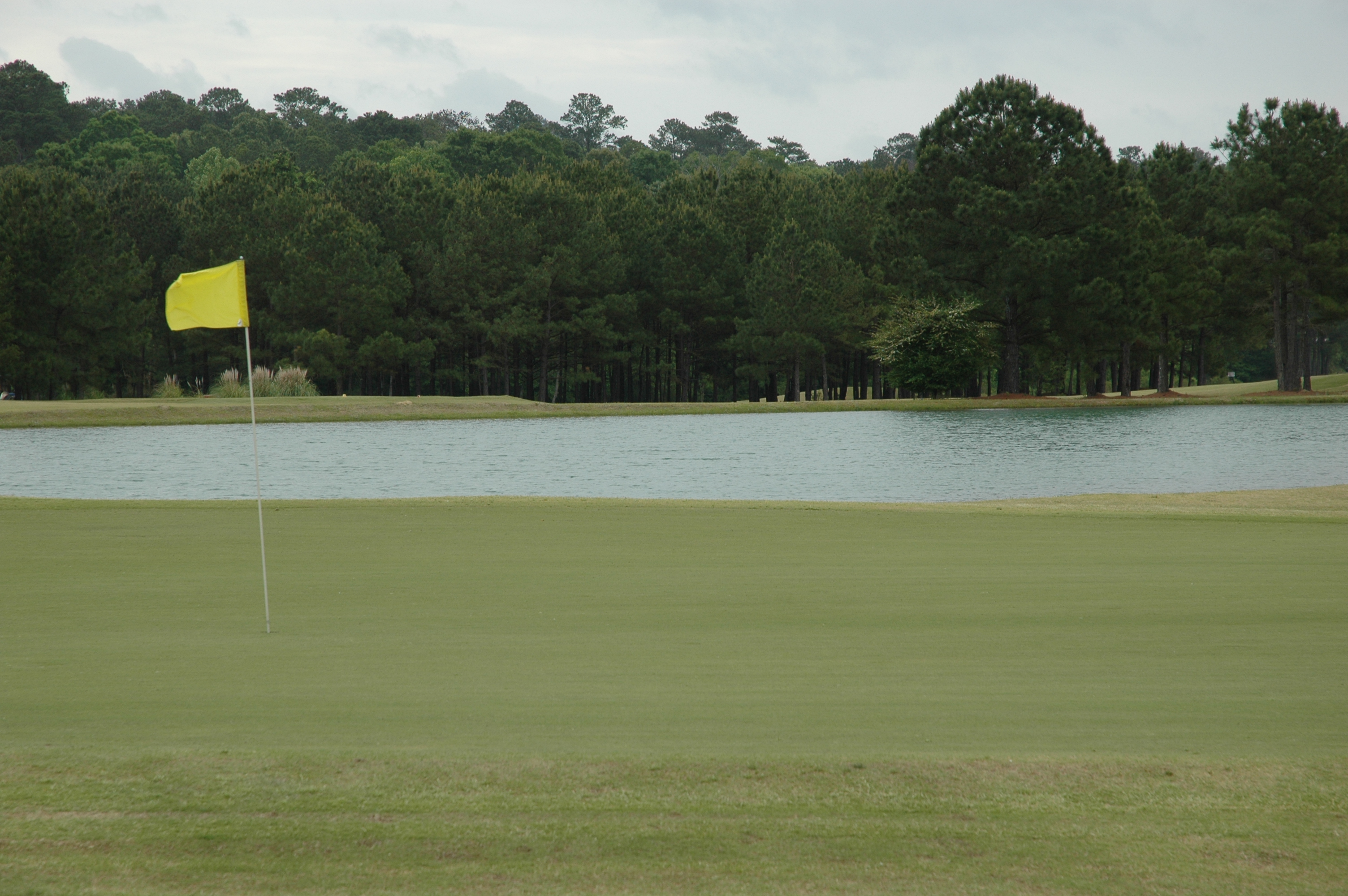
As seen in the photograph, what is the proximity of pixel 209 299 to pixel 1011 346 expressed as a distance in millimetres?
54728

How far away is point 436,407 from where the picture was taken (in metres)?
49.0

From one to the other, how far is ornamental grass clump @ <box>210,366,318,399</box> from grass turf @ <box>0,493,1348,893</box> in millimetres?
41023

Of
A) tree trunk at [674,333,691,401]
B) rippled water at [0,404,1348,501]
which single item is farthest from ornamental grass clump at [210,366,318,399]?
tree trunk at [674,333,691,401]

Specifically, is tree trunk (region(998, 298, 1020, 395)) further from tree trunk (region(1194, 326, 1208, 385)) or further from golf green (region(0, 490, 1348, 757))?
golf green (region(0, 490, 1348, 757))

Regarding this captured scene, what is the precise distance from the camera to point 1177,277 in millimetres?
59750

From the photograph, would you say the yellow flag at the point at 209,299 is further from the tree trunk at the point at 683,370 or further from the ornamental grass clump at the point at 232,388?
the tree trunk at the point at 683,370

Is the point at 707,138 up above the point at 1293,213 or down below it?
above

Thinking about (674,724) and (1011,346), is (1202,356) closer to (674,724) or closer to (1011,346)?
(1011,346)

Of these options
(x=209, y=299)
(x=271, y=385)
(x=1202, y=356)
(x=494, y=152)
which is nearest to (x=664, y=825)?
(x=209, y=299)

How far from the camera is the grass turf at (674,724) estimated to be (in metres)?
3.81

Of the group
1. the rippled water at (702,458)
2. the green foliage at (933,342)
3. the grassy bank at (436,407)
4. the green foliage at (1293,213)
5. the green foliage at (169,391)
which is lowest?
→ the rippled water at (702,458)

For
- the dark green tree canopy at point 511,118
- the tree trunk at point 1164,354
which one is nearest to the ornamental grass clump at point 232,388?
the tree trunk at point 1164,354

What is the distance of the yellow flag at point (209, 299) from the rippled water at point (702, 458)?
14154 millimetres

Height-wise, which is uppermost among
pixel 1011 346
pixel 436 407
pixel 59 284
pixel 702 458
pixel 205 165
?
pixel 205 165
